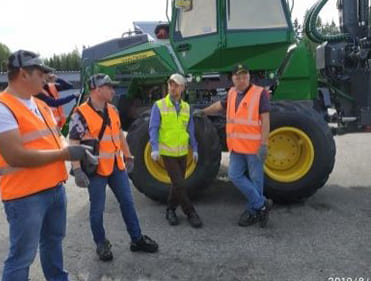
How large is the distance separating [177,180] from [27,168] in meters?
2.28

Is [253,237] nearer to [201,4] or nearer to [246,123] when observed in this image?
[246,123]

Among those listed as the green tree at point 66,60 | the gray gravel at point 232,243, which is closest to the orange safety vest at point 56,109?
the gray gravel at point 232,243

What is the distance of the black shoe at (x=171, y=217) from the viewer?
495cm

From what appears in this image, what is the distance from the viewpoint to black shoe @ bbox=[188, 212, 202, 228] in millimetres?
4855

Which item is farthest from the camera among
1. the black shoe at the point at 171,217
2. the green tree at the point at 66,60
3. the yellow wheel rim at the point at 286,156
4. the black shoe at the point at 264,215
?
the green tree at the point at 66,60

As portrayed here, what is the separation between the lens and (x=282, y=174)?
18.0 ft

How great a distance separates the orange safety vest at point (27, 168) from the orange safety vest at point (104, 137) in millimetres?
999

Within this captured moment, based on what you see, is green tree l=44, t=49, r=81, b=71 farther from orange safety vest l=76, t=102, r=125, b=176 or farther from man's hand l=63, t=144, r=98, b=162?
man's hand l=63, t=144, r=98, b=162

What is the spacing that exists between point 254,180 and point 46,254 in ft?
→ 7.92

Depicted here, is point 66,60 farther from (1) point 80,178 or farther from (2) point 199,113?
(1) point 80,178

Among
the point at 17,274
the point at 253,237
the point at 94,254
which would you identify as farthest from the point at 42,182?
the point at 253,237

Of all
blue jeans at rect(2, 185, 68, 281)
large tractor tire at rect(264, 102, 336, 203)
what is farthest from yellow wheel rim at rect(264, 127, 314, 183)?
blue jeans at rect(2, 185, 68, 281)

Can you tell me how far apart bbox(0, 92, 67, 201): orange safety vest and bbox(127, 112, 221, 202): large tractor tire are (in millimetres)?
2778

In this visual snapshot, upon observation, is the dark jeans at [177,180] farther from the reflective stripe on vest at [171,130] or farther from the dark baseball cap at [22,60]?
the dark baseball cap at [22,60]
